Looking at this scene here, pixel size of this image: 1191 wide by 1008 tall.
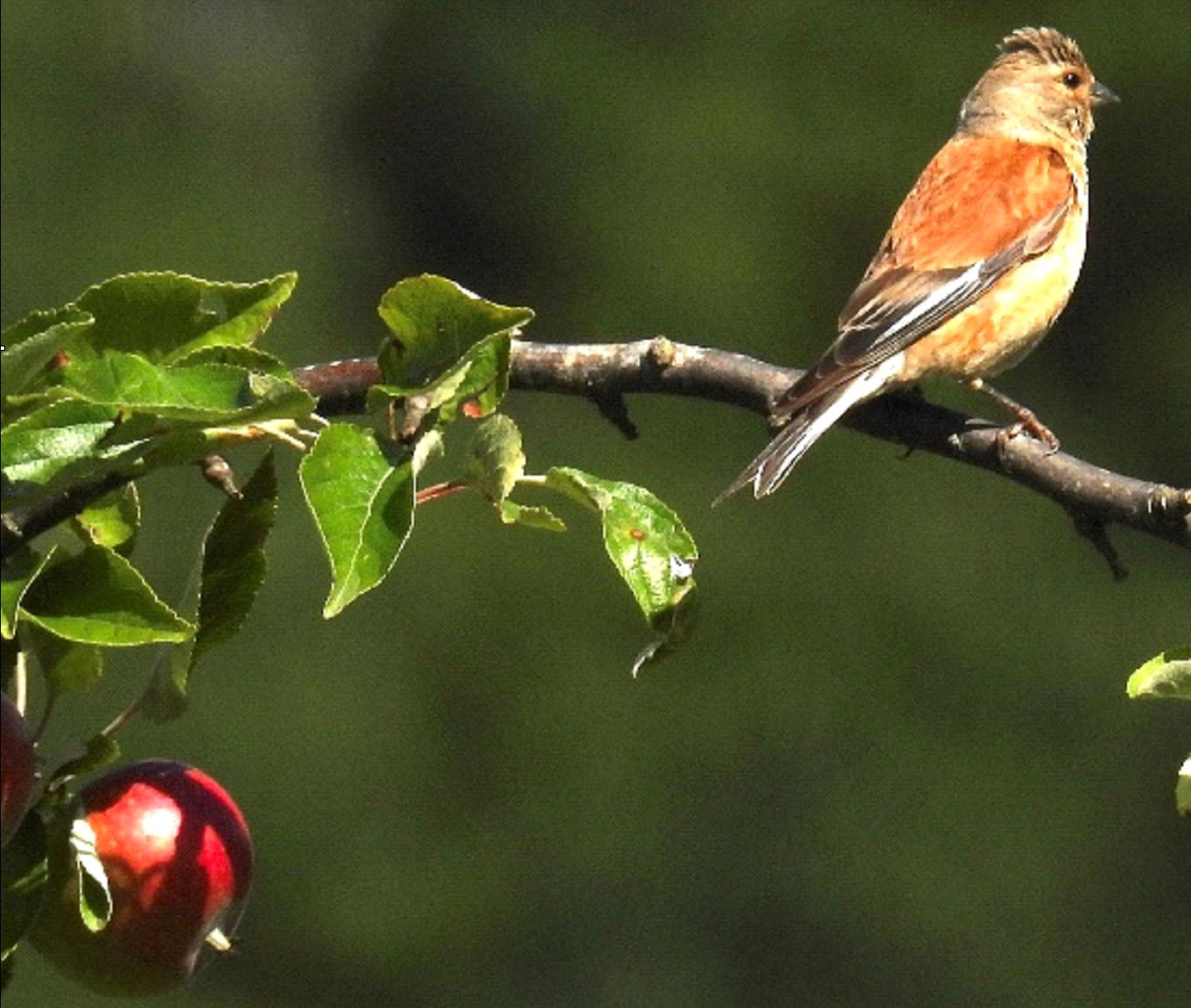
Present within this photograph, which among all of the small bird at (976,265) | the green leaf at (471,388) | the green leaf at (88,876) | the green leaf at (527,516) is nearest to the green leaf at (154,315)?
the green leaf at (471,388)

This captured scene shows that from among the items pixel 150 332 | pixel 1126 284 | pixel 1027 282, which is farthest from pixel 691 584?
pixel 1126 284

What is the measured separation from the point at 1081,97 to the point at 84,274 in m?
7.04

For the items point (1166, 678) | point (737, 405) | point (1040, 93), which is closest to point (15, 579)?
point (737, 405)

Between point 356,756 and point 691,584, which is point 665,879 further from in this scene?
point 691,584

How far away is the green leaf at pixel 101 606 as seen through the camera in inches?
59.3

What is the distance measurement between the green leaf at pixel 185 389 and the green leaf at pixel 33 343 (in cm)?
2

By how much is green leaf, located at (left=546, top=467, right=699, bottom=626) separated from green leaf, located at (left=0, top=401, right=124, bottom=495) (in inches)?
13.9

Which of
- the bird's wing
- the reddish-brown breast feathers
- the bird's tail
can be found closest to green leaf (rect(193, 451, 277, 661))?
the bird's tail

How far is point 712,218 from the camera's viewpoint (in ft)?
36.4

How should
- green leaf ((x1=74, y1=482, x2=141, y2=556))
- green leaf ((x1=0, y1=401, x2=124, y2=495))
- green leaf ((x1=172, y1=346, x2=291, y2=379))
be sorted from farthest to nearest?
green leaf ((x1=74, y1=482, x2=141, y2=556))
green leaf ((x1=172, y1=346, x2=291, y2=379))
green leaf ((x1=0, y1=401, x2=124, y2=495))

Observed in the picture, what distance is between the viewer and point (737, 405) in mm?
1860

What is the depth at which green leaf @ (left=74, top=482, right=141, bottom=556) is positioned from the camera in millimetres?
1696

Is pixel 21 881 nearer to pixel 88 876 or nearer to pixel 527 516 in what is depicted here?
pixel 88 876

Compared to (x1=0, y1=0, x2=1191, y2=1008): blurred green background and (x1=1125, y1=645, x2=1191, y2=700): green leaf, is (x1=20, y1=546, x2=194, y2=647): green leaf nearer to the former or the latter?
(x1=1125, y1=645, x2=1191, y2=700): green leaf
